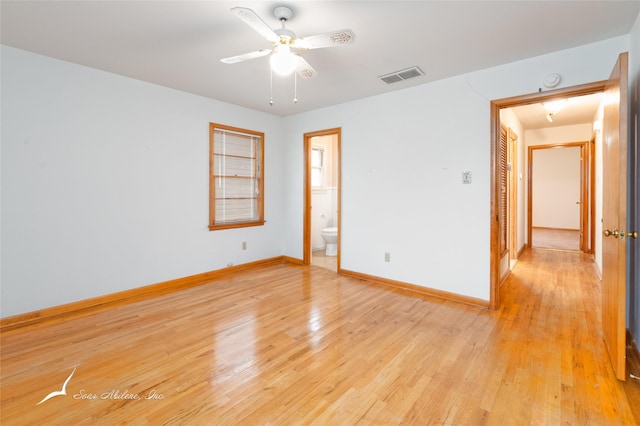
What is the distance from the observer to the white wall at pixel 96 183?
2.78 metres

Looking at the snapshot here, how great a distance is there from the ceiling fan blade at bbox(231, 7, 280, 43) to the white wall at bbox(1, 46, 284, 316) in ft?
7.69

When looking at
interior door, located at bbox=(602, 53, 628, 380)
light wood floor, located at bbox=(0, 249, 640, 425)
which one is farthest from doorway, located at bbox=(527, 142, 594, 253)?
light wood floor, located at bbox=(0, 249, 640, 425)

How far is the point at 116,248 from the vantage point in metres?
3.38

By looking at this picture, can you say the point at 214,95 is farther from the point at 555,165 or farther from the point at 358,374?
the point at 555,165

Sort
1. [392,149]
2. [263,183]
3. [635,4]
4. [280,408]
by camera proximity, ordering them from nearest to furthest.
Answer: [280,408] → [635,4] → [392,149] → [263,183]

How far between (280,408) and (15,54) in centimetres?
374

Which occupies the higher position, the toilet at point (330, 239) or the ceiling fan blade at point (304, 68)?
the ceiling fan blade at point (304, 68)

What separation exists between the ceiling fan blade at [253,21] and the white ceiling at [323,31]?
26 cm

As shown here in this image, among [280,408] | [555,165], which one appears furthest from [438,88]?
[555,165]

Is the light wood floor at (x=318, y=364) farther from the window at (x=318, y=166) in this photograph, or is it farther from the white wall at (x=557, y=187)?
the white wall at (x=557, y=187)

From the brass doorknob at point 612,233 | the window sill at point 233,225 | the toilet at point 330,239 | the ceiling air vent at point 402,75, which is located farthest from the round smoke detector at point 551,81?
the window sill at point 233,225

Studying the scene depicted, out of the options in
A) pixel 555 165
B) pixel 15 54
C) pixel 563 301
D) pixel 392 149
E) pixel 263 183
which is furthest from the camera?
pixel 555 165

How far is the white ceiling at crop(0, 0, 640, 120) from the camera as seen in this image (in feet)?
6.93

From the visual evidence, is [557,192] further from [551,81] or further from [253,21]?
[253,21]
